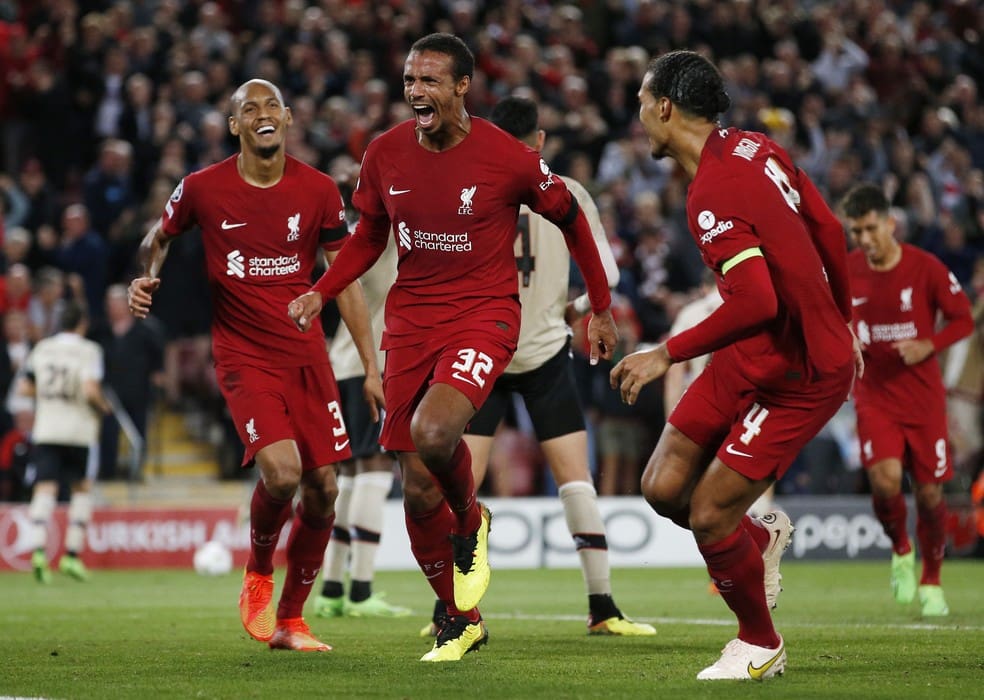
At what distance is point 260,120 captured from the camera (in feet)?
27.0

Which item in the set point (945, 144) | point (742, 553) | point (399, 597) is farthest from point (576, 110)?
point (742, 553)

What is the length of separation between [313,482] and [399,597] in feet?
16.0

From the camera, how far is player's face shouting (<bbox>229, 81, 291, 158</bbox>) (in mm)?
8250

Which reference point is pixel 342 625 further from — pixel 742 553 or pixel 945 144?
pixel 945 144

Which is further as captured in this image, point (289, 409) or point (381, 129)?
point (381, 129)

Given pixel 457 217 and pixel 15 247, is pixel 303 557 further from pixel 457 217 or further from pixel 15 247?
pixel 15 247

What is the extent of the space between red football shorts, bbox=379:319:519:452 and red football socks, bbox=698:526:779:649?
1.27 m

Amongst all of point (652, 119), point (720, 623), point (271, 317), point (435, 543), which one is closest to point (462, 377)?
point (435, 543)

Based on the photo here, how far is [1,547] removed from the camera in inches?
672

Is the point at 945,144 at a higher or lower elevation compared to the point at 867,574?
higher

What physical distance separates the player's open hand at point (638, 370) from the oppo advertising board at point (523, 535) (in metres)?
10.3

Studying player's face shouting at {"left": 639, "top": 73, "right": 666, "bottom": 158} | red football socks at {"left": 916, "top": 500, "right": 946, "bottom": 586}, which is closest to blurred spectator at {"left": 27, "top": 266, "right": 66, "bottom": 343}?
red football socks at {"left": 916, "top": 500, "right": 946, "bottom": 586}

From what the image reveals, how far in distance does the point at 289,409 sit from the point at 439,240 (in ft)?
4.63

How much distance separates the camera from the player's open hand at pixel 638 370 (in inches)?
238
